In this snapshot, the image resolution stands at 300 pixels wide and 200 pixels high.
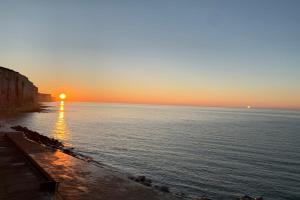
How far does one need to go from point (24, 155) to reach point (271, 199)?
60.0 ft

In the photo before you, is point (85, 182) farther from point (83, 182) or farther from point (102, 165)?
point (102, 165)

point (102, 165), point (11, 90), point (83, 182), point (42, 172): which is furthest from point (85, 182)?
point (11, 90)

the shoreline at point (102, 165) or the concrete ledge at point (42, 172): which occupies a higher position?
the concrete ledge at point (42, 172)

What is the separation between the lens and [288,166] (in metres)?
32.1

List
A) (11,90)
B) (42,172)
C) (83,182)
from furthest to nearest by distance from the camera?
(11,90) → (42,172) → (83,182)

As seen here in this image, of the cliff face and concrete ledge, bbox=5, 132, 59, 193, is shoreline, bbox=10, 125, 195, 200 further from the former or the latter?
the cliff face

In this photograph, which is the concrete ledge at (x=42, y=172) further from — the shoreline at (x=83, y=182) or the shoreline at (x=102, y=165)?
the shoreline at (x=102, y=165)

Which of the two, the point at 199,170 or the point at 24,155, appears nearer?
the point at 24,155

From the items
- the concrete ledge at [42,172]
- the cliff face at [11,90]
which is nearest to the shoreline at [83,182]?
the concrete ledge at [42,172]

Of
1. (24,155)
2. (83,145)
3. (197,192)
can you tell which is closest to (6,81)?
(83,145)

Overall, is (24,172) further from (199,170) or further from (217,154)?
(217,154)

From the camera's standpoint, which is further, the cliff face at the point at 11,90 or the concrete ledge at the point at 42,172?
the cliff face at the point at 11,90

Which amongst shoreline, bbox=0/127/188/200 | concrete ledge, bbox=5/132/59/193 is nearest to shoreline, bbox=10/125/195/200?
shoreline, bbox=0/127/188/200

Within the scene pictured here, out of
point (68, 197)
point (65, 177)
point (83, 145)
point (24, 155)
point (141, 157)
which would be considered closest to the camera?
point (68, 197)
